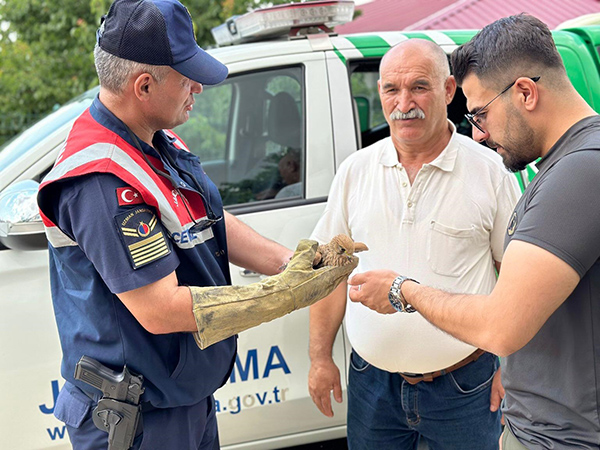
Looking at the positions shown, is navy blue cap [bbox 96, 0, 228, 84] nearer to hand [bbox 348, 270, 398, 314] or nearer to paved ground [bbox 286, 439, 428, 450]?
hand [bbox 348, 270, 398, 314]

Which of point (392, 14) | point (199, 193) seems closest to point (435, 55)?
point (199, 193)

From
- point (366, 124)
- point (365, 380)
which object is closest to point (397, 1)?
point (366, 124)

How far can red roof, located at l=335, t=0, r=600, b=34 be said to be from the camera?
9.39 meters

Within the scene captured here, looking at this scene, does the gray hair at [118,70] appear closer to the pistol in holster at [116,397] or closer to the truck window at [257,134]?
the pistol in holster at [116,397]

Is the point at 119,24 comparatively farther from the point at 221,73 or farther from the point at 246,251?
the point at 246,251

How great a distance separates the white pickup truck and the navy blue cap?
1022 millimetres

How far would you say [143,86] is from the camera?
5.31ft

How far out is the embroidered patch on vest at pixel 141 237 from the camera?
4.87 feet

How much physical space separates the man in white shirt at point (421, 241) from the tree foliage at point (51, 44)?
5.01 metres

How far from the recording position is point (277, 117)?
2.89 m

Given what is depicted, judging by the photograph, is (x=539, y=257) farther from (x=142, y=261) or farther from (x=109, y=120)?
(x=109, y=120)

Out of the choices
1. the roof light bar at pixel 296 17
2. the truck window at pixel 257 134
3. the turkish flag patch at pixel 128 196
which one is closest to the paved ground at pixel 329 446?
the truck window at pixel 257 134

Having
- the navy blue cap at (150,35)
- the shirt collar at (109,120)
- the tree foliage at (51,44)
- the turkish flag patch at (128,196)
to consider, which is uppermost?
the navy blue cap at (150,35)

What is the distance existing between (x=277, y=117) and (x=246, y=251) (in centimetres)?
99
